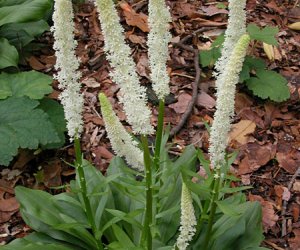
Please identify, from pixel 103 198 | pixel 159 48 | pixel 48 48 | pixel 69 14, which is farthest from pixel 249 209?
pixel 48 48

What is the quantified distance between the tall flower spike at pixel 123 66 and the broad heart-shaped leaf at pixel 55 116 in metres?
2.34

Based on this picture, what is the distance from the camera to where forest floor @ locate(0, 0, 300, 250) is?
18.1 feet

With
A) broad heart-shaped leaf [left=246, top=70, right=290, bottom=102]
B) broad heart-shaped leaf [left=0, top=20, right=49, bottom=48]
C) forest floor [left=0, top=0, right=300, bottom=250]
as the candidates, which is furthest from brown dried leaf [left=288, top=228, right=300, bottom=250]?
broad heart-shaped leaf [left=0, top=20, right=49, bottom=48]

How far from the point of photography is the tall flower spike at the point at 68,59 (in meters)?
3.13

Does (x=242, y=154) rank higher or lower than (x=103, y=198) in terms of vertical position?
→ lower

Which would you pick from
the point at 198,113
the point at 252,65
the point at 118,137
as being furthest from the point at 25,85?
the point at 252,65

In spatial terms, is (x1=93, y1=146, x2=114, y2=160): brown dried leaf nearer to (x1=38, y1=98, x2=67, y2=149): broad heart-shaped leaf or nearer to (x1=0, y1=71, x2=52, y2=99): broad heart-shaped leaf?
(x1=38, y1=98, x2=67, y2=149): broad heart-shaped leaf

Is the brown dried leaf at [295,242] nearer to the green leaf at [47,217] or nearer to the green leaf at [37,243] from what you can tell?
the green leaf at [47,217]

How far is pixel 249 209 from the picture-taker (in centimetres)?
459

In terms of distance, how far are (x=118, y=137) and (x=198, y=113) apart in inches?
116

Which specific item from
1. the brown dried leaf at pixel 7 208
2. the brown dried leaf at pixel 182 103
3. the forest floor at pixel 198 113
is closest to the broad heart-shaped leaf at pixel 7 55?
the forest floor at pixel 198 113

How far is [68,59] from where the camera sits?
10.8 feet

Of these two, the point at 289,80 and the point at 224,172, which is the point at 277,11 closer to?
the point at 289,80

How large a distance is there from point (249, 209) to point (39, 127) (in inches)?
85.9
